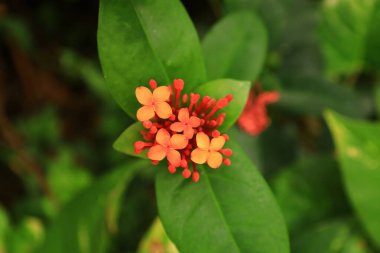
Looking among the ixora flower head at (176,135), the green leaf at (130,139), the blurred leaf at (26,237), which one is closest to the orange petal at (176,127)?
the ixora flower head at (176,135)

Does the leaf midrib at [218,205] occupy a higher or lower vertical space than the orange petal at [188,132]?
lower

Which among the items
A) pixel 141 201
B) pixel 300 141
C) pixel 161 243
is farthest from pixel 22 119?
pixel 300 141

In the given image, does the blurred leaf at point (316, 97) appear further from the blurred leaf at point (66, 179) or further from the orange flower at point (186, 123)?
the blurred leaf at point (66, 179)

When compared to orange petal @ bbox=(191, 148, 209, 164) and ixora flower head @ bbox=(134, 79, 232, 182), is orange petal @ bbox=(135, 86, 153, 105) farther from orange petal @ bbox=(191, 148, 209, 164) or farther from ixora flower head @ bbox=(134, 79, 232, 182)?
orange petal @ bbox=(191, 148, 209, 164)

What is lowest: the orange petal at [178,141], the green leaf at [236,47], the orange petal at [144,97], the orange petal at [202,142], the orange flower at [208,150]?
the green leaf at [236,47]

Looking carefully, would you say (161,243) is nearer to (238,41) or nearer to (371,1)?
(238,41)
